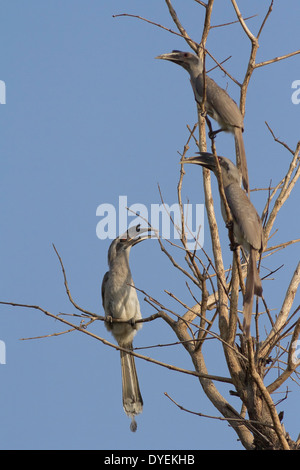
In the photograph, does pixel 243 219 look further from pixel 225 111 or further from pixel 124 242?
pixel 124 242

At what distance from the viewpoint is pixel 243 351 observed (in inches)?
177

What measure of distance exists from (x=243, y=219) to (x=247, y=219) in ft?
0.09

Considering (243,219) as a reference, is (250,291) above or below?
below

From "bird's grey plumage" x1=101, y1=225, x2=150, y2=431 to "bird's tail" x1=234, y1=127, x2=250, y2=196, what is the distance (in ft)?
5.31

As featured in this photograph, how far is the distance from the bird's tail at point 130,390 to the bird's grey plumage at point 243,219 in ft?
7.41

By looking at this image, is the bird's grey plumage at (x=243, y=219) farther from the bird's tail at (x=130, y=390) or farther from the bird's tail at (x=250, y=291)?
the bird's tail at (x=130, y=390)

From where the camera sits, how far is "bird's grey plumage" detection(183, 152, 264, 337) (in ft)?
14.4

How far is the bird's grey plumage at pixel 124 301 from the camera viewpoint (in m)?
6.82

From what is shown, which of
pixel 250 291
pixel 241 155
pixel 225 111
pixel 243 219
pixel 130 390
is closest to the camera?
pixel 250 291

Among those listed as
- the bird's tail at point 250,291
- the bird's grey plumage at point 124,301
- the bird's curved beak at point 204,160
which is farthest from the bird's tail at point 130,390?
the bird's tail at point 250,291

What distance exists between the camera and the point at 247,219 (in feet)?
15.8

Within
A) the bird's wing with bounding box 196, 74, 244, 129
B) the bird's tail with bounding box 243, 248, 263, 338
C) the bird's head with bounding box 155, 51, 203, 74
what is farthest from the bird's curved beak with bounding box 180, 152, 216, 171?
the bird's head with bounding box 155, 51, 203, 74

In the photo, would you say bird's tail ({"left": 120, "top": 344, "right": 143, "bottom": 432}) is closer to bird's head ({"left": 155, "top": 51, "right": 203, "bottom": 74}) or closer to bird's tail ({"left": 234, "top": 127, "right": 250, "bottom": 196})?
bird's tail ({"left": 234, "top": 127, "right": 250, "bottom": 196})

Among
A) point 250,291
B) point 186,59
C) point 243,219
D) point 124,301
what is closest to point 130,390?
point 124,301
